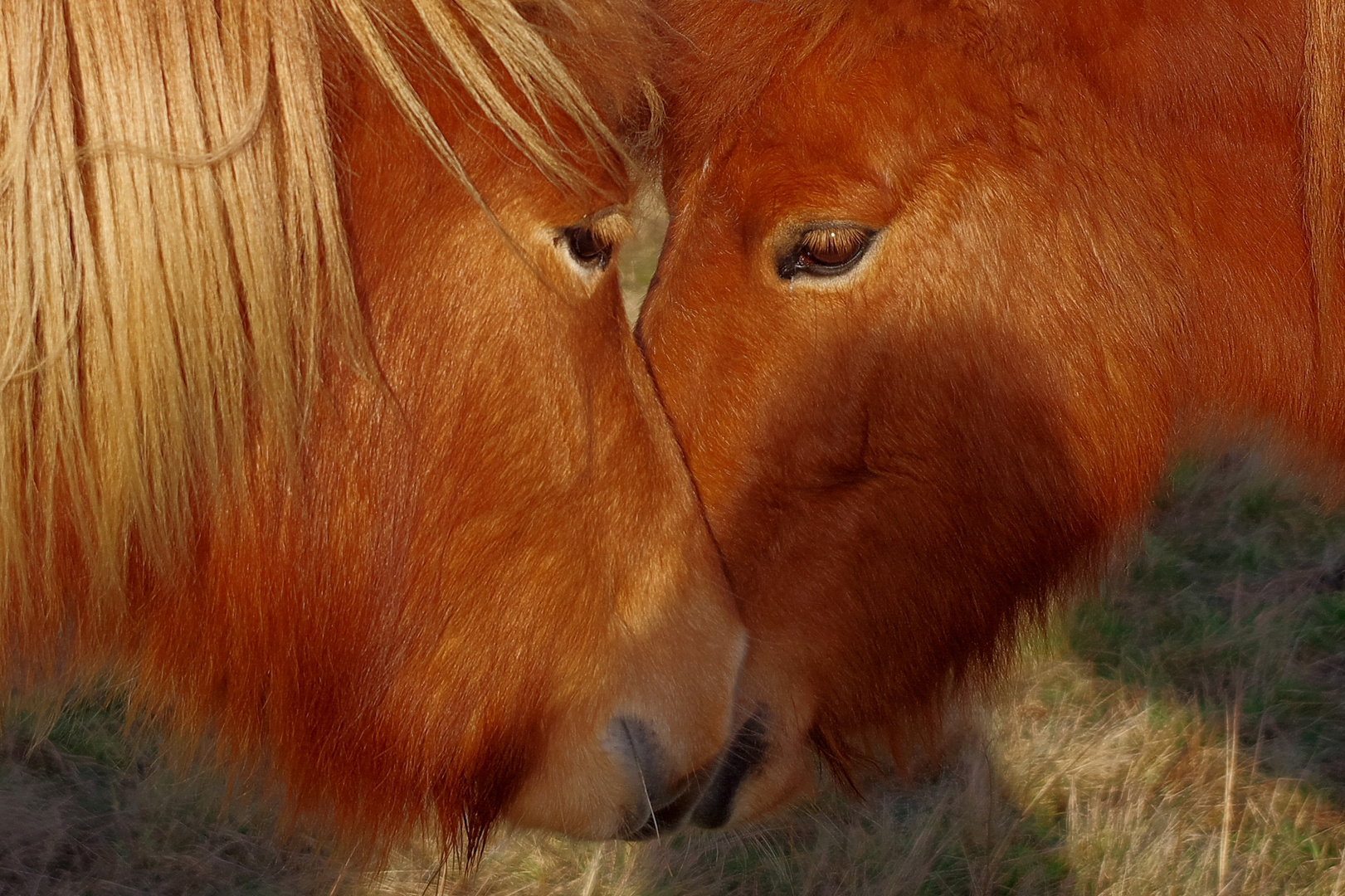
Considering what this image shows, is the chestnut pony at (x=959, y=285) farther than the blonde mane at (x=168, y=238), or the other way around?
the chestnut pony at (x=959, y=285)

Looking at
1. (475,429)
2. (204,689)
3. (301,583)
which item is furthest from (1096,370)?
(204,689)

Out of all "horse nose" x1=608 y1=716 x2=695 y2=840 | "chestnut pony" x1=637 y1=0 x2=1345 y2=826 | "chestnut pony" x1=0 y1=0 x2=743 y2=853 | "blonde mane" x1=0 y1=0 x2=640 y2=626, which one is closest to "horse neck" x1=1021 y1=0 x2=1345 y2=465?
"chestnut pony" x1=637 y1=0 x2=1345 y2=826

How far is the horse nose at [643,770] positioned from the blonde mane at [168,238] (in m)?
Result: 0.70

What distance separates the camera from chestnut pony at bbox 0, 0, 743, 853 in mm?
1288

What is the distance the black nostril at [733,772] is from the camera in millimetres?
2100

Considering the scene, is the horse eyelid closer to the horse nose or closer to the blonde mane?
the blonde mane

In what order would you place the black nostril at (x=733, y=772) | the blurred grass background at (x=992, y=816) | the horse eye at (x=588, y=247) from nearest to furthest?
the horse eye at (x=588, y=247)
the black nostril at (x=733, y=772)
the blurred grass background at (x=992, y=816)

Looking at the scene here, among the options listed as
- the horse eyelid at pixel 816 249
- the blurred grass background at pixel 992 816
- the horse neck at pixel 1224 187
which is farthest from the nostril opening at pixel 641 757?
the horse neck at pixel 1224 187

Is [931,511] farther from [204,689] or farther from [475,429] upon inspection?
[204,689]

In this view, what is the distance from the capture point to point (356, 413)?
1.54 m

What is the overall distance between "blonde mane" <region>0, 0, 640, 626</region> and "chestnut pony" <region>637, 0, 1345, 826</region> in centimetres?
58

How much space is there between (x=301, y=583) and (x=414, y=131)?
0.65 metres

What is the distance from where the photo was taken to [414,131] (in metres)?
1.46

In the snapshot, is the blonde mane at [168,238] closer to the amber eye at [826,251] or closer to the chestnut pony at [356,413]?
the chestnut pony at [356,413]
